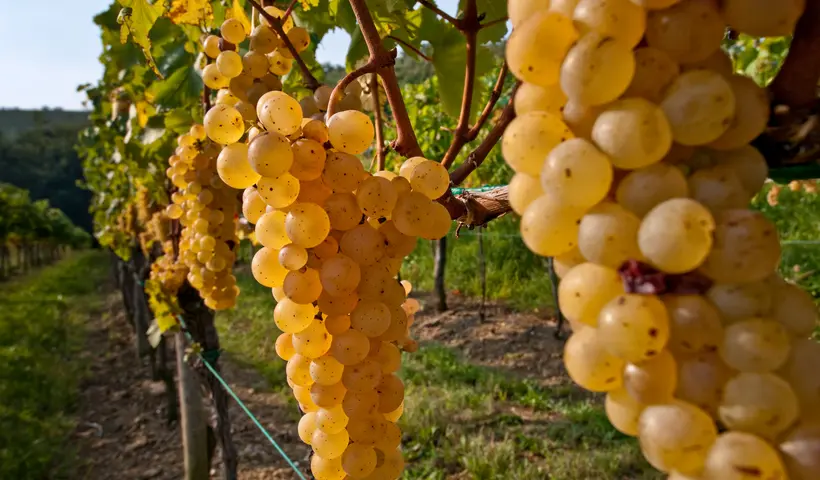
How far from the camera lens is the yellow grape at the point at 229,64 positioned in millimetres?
1137

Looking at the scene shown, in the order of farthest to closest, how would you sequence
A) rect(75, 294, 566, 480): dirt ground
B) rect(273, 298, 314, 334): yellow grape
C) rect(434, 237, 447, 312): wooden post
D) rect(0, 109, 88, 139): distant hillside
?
rect(0, 109, 88, 139): distant hillside < rect(434, 237, 447, 312): wooden post < rect(75, 294, 566, 480): dirt ground < rect(273, 298, 314, 334): yellow grape

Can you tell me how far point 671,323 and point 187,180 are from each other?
199cm

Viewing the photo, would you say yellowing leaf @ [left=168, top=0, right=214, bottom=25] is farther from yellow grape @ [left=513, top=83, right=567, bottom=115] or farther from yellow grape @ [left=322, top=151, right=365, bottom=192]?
yellow grape @ [left=513, top=83, right=567, bottom=115]

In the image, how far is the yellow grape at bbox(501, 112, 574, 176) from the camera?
1.41 feet

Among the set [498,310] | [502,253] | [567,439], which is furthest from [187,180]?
[502,253]

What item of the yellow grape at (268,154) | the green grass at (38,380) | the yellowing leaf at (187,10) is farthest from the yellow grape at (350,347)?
the green grass at (38,380)

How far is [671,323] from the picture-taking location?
0.38 m

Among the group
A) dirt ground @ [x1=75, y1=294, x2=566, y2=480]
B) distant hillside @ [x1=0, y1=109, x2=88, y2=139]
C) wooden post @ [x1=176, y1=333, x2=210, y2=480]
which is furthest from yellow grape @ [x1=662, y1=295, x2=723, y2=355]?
distant hillside @ [x1=0, y1=109, x2=88, y2=139]

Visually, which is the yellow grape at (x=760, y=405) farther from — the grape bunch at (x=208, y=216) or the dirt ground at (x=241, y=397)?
the dirt ground at (x=241, y=397)

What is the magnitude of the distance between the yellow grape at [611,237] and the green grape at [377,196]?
386 millimetres

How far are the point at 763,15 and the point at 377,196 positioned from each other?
0.46 meters

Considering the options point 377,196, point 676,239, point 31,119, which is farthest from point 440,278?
point 31,119

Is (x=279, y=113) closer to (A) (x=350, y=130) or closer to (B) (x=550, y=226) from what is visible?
(A) (x=350, y=130)

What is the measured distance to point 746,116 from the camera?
15.5 inches
